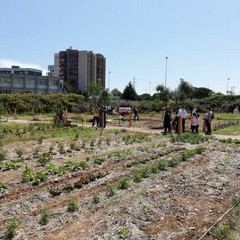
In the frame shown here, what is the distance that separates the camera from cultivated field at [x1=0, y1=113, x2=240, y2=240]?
19.0ft

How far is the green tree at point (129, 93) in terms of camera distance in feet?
291

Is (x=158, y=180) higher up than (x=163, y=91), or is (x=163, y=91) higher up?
(x=163, y=91)

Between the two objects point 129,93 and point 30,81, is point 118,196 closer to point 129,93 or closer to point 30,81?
point 30,81

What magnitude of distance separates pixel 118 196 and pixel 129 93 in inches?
3226

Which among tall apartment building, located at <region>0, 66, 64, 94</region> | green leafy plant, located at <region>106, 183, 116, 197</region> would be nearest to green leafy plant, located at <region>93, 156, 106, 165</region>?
green leafy plant, located at <region>106, 183, 116, 197</region>

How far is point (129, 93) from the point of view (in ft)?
292

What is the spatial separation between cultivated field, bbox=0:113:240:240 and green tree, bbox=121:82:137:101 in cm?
7621

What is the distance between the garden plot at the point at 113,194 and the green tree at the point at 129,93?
7608 centimetres

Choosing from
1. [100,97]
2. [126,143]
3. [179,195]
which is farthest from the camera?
[100,97]

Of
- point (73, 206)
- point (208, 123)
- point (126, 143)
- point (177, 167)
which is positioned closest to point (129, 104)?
point (208, 123)

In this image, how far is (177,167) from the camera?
10.6m

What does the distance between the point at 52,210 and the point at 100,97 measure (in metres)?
40.9

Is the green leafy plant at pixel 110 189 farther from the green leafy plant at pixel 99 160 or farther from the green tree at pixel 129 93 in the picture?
the green tree at pixel 129 93

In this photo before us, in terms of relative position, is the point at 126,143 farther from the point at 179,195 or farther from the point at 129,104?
the point at 129,104
